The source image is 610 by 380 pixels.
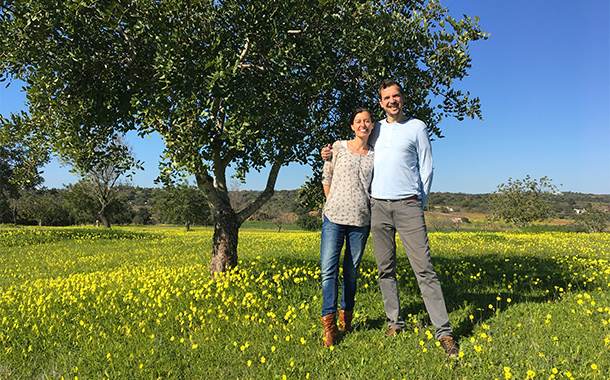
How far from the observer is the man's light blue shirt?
4488 mm

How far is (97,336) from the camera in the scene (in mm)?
5391

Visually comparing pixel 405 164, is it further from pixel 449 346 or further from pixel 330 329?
pixel 330 329

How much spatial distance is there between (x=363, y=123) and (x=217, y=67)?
8.19ft

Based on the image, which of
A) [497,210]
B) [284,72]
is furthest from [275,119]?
[497,210]

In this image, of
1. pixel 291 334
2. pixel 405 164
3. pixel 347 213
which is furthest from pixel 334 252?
pixel 405 164

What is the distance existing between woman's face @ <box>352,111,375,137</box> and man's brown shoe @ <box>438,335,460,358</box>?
2819 millimetres

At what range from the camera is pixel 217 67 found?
5379mm

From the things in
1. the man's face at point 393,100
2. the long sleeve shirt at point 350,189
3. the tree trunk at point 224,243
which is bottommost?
the tree trunk at point 224,243

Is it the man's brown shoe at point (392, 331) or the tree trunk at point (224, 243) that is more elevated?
the tree trunk at point (224, 243)

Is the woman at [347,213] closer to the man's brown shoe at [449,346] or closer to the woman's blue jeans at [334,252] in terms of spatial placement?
the woman's blue jeans at [334,252]

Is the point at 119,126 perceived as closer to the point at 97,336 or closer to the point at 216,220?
the point at 216,220

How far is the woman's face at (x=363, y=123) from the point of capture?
470cm

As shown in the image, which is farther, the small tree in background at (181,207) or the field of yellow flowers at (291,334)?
the small tree in background at (181,207)

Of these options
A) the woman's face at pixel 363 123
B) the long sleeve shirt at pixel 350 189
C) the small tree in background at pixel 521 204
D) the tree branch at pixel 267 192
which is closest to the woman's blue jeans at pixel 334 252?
the long sleeve shirt at pixel 350 189
